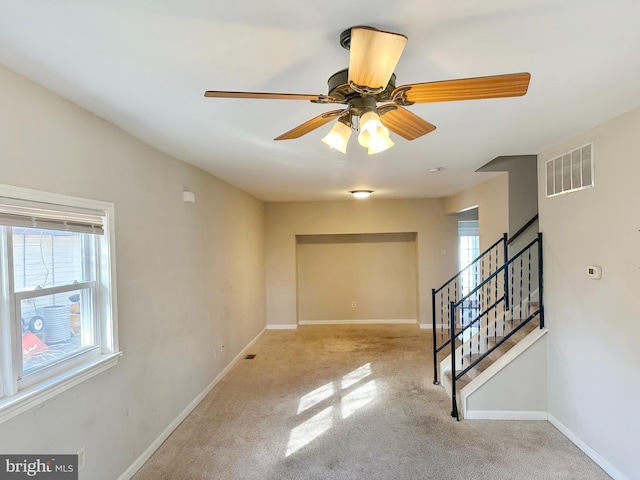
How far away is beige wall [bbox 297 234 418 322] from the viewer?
7.21 meters

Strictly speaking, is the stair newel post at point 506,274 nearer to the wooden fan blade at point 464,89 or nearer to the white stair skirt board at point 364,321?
the wooden fan blade at point 464,89

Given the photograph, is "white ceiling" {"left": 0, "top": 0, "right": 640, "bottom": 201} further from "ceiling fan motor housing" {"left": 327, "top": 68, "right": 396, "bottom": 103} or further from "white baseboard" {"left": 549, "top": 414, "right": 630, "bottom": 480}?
"white baseboard" {"left": 549, "top": 414, "right": 630, "bottom": 480}

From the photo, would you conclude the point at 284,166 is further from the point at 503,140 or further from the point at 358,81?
the point at 358,81

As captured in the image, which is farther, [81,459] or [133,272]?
[133,272]

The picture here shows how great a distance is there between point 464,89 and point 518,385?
9.78 ft

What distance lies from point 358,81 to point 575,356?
291 cm

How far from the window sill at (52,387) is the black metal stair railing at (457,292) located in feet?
9.56

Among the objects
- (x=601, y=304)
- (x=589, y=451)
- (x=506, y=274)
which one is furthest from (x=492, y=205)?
(x=589, y=451)

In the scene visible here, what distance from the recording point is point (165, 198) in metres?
3.05

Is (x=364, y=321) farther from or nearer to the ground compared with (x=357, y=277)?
nearer to the ground

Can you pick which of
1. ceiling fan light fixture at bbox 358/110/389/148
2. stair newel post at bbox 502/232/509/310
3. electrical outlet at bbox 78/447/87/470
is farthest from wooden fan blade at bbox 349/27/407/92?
stair newel post at bbox 502/232/509/310

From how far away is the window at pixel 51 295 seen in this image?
1646 millimetres

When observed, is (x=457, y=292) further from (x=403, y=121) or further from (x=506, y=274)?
(x=403, y=121)

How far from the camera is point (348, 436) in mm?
3000
